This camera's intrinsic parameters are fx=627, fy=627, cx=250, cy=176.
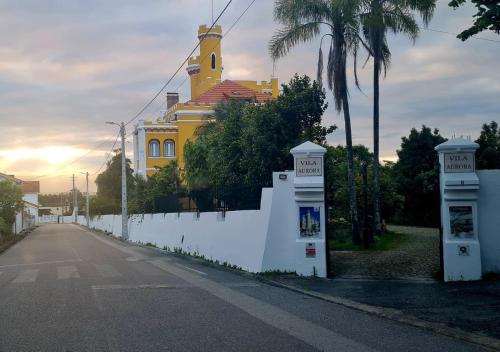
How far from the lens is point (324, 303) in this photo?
39.5ft

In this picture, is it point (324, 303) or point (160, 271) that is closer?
point (324, 303)

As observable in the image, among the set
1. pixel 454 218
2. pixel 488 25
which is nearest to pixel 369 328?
pixel 488 25

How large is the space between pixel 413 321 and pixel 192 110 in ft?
196

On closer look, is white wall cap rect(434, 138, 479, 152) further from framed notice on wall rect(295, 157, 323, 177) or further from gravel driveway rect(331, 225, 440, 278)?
gravel driveway rect(331, 225, 440, 278)

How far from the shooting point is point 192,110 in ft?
224

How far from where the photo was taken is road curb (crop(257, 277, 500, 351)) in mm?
8258

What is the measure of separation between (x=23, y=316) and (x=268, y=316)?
406 cm

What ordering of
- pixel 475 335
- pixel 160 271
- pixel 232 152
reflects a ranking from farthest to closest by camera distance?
pixel 232 152, pixel 160 271, pixel 475 335

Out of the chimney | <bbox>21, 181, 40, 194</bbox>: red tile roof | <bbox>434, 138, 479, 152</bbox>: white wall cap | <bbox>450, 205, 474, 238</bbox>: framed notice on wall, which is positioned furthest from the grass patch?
<bbox>21, 181, 40, 194</bbox>: red tile roof

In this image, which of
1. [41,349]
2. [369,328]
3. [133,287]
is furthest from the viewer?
[133,287]

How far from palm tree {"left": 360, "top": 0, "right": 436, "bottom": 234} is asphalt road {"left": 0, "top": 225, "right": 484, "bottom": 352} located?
1091cm

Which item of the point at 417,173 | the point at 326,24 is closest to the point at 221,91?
the point at 417,173

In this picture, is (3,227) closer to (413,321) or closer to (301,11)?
(301,11)

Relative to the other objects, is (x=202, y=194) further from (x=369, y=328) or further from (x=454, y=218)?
(x=369, y=328)
